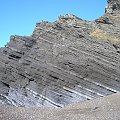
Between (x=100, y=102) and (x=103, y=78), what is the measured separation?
12.1ft

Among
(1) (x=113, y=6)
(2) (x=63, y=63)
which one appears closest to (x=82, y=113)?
(2) (x=63, y=63)

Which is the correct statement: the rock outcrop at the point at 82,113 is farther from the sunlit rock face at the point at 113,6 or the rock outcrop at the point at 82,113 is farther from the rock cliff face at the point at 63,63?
the sunlit rock face at the point at 113,6

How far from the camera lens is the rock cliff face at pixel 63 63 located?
31.5 meters

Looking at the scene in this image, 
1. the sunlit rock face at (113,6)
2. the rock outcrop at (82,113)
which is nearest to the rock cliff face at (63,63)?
the sunlit rock face at (113,6)

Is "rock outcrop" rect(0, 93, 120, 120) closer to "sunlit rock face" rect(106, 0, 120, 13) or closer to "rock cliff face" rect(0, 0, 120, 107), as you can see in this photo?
"rock cliff face" rect(0, 0, 120, 107)

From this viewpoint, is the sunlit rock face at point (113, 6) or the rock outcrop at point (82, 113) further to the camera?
the sunlit rock face at point (113, 6)

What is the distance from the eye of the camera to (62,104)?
31.6 m

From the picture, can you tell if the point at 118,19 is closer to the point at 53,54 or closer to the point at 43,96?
the point at 53,54

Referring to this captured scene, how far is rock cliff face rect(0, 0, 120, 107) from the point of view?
3147 centimetres

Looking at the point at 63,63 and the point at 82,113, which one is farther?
the point at 63,63

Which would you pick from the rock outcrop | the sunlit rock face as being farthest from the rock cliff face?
the rock outcrop

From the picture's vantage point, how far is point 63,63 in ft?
108

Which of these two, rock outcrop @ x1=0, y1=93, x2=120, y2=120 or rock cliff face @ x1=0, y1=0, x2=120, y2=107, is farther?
rock cliff face @ x1=0, y1=0, x2=120, y2=107

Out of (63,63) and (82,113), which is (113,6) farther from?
(82,113)
